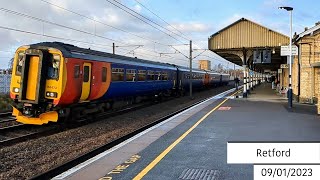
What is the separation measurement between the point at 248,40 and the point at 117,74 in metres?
15.3

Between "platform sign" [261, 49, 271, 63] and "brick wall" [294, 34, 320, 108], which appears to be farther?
"platform sign" [261, 49, 271, 63]

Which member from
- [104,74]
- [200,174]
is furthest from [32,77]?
[200,174]

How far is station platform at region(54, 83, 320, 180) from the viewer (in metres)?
6.76

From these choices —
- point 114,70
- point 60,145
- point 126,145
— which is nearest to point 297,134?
point 126,145

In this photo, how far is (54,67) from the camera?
44.8ft

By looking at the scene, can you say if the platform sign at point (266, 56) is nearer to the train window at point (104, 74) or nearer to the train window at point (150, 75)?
the train window at point (150, 75)

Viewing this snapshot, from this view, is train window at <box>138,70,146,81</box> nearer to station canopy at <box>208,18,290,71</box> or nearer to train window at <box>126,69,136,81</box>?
train window at <box>126,69,136,81</box>

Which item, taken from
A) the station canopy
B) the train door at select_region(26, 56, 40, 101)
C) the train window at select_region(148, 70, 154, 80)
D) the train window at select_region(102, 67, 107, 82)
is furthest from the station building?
the train door at select_region(26, 56, 40, 101)

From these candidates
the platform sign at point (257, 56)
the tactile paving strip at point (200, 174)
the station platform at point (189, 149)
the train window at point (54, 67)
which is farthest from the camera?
the platform sign at point (257, 56)

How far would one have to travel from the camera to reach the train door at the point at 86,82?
15086 millimetres

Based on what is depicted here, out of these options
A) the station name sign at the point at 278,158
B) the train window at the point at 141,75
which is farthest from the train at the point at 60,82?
the station name sign at the point at 278,158

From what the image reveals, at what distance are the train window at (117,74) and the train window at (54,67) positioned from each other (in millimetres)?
4721

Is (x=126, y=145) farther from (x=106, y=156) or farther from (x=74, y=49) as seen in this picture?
(x=74, y=49)

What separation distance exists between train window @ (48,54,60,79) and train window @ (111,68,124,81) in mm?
4721
